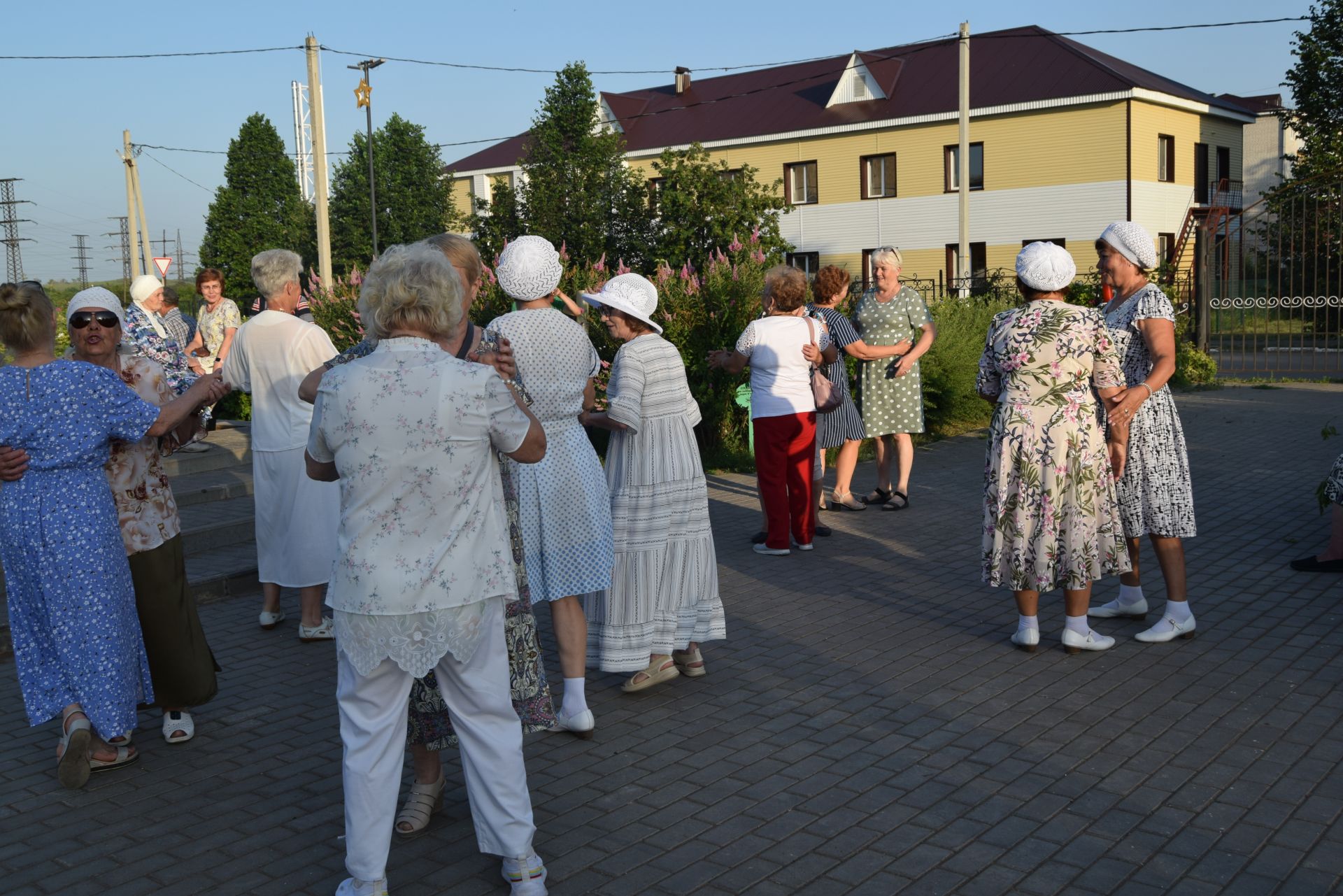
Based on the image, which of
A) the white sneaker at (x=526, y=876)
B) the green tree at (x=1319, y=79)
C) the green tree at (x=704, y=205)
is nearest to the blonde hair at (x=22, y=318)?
the white sneaker at (x=526, y=876)

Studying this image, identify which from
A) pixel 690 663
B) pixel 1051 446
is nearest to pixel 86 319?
pixel 690 663

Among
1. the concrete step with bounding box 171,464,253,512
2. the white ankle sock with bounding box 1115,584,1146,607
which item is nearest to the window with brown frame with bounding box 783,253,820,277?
the concrete step with bounding box 171,464,253,512

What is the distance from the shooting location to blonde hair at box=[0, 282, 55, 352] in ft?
15.1

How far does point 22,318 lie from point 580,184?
71.5 feet

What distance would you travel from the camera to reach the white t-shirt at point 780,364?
7957mm

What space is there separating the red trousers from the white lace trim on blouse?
4.71m

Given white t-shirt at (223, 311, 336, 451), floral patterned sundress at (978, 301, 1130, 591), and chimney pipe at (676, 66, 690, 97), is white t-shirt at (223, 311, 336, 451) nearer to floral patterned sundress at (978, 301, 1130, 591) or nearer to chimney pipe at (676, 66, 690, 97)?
floral patterned sundress at (978, 301, 1130, 591)

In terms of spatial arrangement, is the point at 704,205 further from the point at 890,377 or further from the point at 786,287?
the point at 786,287

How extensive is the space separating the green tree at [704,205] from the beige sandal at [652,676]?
1455 cm

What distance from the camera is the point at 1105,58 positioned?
39312mm

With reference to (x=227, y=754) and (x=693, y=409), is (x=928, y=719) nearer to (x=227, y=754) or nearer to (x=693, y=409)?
(x=693, y=409)

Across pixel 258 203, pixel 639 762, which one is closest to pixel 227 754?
pixel 639 762

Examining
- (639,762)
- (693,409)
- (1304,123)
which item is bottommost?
(639,762)

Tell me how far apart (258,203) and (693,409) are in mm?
56360
